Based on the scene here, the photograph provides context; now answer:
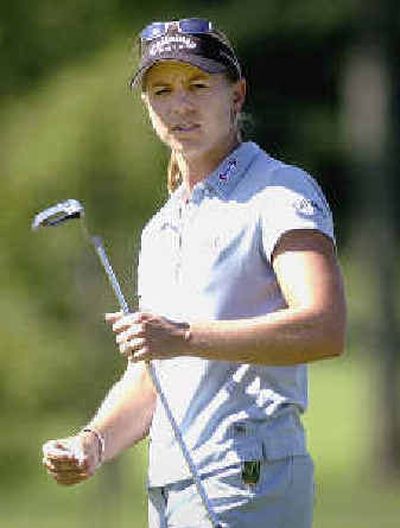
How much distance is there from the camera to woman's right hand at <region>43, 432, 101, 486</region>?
499 cm

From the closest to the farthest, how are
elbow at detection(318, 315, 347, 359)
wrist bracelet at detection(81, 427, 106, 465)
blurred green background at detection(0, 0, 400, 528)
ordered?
1. elbow at detection(318, 315, 347, 359)
2. wrist bracelet at detection(81, 427, 106, 465)
3. blurred green background at detection(0, 0, 400, 528)

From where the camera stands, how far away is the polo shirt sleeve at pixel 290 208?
4719mm

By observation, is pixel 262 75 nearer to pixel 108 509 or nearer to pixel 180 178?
pixel 108 509

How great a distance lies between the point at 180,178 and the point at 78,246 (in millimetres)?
10458

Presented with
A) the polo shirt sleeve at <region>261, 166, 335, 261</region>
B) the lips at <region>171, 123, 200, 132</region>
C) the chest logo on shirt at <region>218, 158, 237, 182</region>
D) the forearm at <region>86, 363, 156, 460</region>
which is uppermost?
the lips at <region>171, 123, 200, 132</region>

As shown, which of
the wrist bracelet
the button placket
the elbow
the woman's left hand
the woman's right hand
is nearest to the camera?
the woman's left hand

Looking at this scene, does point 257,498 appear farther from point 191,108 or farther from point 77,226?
point 77,226

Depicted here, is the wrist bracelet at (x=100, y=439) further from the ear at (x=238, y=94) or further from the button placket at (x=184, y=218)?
the ear at (x=238, y=94)

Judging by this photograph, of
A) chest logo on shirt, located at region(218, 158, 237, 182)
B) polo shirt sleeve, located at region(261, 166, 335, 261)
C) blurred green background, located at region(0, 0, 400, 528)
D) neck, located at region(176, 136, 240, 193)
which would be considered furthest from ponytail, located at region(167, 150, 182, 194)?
blurred green background, located at region(0, 0, 400, 528)

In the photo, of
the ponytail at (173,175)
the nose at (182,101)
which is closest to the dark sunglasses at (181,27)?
the nose at (182,101)

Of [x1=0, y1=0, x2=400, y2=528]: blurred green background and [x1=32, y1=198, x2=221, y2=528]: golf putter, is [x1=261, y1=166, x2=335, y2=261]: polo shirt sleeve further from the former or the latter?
[x1=0, y1=0, x2=400, y2=528]: blurred green background

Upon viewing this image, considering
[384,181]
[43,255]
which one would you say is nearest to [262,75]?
[384,181]

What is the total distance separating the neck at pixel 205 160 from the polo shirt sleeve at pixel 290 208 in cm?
18

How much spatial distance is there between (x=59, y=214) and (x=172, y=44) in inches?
15.7
